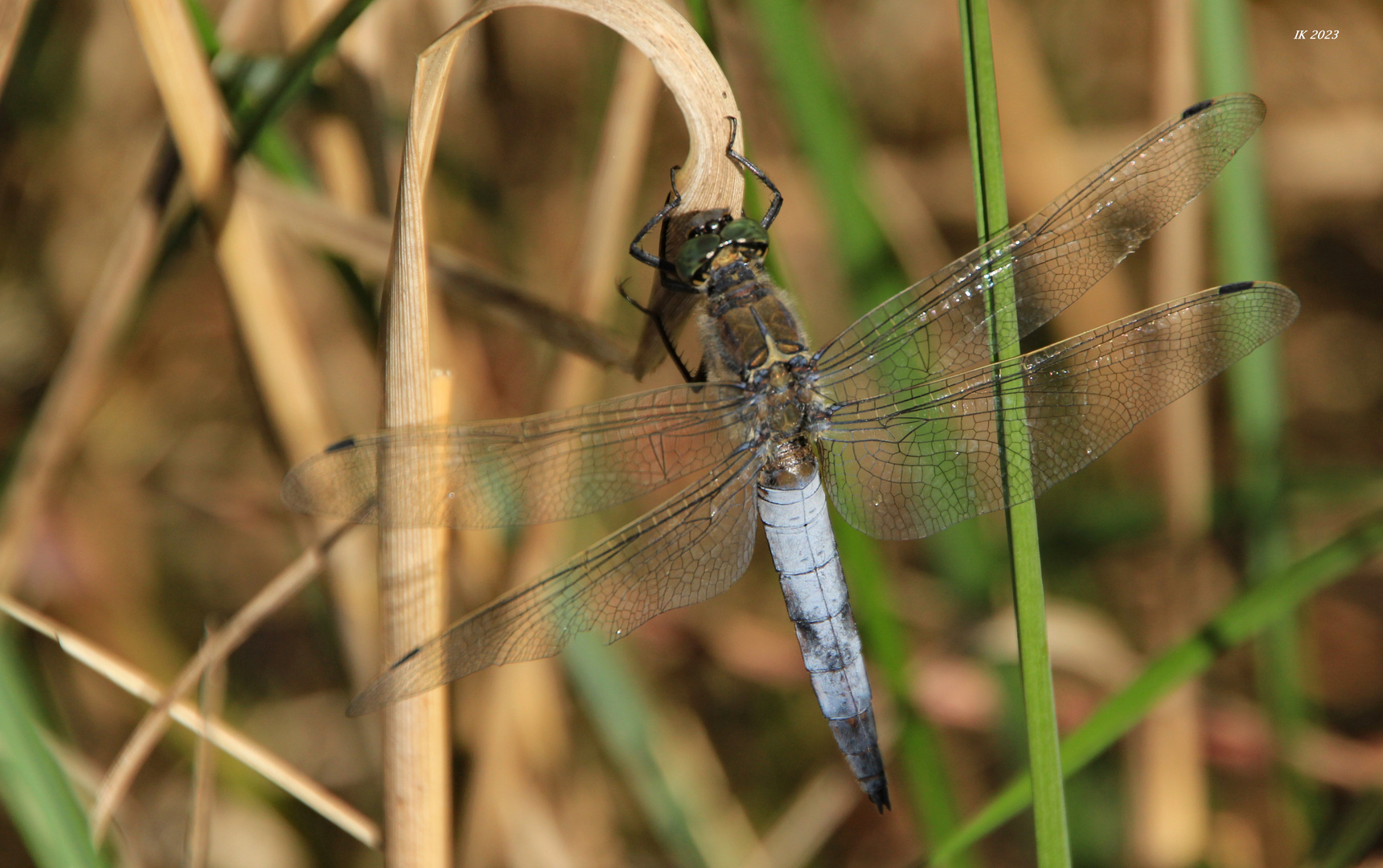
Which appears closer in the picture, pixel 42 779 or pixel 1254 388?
pixel 42 779

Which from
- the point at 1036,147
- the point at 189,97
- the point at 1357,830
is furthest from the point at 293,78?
the point at 1036,147

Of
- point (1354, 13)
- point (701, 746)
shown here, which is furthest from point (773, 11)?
point (1354, 13)

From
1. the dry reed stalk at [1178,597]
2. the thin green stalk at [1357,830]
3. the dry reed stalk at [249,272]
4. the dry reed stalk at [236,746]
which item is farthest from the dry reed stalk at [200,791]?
the dry reed stalk at [1178,597]

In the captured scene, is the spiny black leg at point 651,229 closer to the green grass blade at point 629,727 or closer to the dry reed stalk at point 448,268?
the dry reed stalk at point 448,268

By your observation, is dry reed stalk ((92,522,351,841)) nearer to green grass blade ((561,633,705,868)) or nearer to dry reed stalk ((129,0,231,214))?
dry reed stalk ((129,0,231,214))

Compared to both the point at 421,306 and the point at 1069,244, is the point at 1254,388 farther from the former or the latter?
the point at 421,306

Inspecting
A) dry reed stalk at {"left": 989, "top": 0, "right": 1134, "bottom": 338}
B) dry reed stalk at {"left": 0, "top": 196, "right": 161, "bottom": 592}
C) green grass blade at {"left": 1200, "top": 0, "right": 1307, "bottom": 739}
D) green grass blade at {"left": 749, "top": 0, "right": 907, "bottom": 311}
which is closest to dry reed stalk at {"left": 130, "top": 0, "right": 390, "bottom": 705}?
dry reed stalk at {"left": 0, "top": 196, "right": 161, "bottom": 592}
